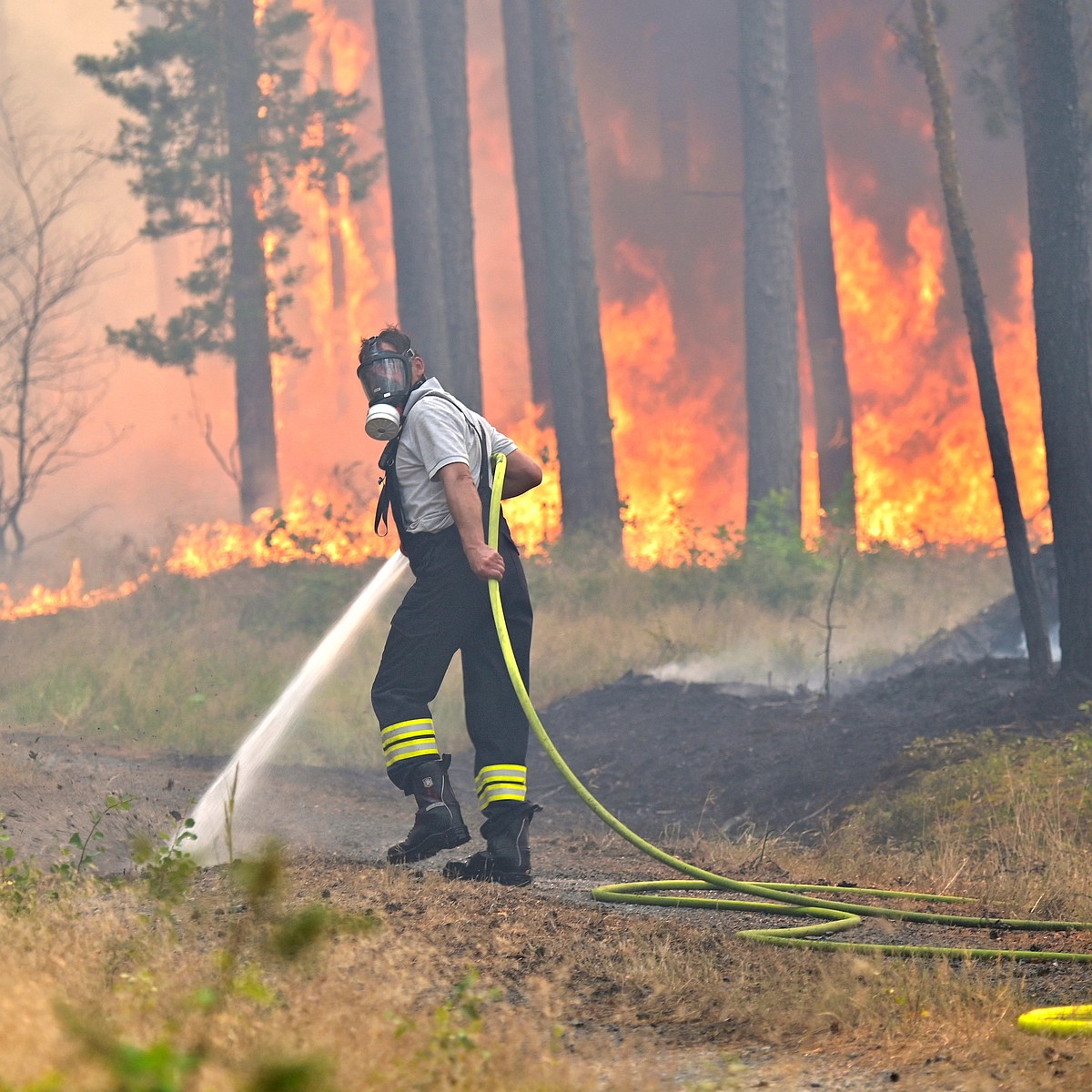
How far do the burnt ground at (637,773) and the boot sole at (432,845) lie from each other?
0.13 meters

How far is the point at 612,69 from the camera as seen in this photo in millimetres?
25109

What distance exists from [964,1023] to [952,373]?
63.7 feet

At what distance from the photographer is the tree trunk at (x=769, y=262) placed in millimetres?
17516

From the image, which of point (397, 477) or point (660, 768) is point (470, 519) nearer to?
point (397, 477)

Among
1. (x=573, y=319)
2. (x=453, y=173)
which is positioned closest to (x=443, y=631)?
(x=573, y=319)

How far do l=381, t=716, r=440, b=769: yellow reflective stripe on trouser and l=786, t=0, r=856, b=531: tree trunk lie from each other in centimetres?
1543

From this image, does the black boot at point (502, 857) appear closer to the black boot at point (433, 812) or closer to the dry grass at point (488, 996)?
the black boot at point (433, 812)

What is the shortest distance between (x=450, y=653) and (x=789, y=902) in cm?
157

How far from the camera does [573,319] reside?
18250mm

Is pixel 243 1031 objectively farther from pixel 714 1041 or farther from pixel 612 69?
pixel 612 69

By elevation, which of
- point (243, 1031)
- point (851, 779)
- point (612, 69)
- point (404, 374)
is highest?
point (612, 69)

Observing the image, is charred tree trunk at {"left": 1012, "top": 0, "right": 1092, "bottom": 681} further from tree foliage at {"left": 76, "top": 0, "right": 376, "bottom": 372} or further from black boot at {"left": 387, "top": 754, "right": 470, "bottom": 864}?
tree foliage at {"left": 76, "top": 0, "right": 376, "bottom": 372}

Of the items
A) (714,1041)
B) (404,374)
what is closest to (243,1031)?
(714,1041)

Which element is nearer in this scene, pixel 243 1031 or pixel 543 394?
pixel 243 1031
